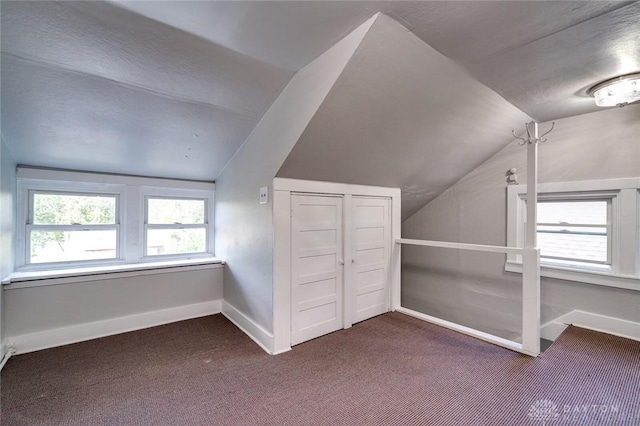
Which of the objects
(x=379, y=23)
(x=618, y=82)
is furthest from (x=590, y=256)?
(x=379, y=23)

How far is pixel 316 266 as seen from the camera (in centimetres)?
270

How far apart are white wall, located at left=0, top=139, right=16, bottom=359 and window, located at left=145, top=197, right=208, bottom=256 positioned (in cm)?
110

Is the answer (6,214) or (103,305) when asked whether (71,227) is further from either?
(103,305)

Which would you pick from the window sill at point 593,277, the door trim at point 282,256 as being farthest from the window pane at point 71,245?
the window sill at point 593,277

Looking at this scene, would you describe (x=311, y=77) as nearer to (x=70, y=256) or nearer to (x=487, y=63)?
(x=487, y=63)

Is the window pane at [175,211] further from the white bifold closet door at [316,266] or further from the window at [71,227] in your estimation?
the white bifold closet door at [316,266]

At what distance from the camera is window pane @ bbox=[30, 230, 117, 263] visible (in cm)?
278

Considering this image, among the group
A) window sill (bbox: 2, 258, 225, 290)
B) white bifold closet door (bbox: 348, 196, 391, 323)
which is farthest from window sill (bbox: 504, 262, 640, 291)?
window sill (bbox: 2, 258, 225, 290)

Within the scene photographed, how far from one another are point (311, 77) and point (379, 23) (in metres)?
0.57

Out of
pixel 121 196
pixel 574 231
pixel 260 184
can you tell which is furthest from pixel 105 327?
pixel 574 231

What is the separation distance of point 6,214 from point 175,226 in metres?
1.46

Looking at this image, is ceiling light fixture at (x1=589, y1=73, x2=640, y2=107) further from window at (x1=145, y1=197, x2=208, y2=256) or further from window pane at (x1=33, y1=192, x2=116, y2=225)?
window pane at (x1=33, y1=192, x2=116, y2=225)

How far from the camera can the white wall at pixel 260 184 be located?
183 centimetres

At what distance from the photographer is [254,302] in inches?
107
